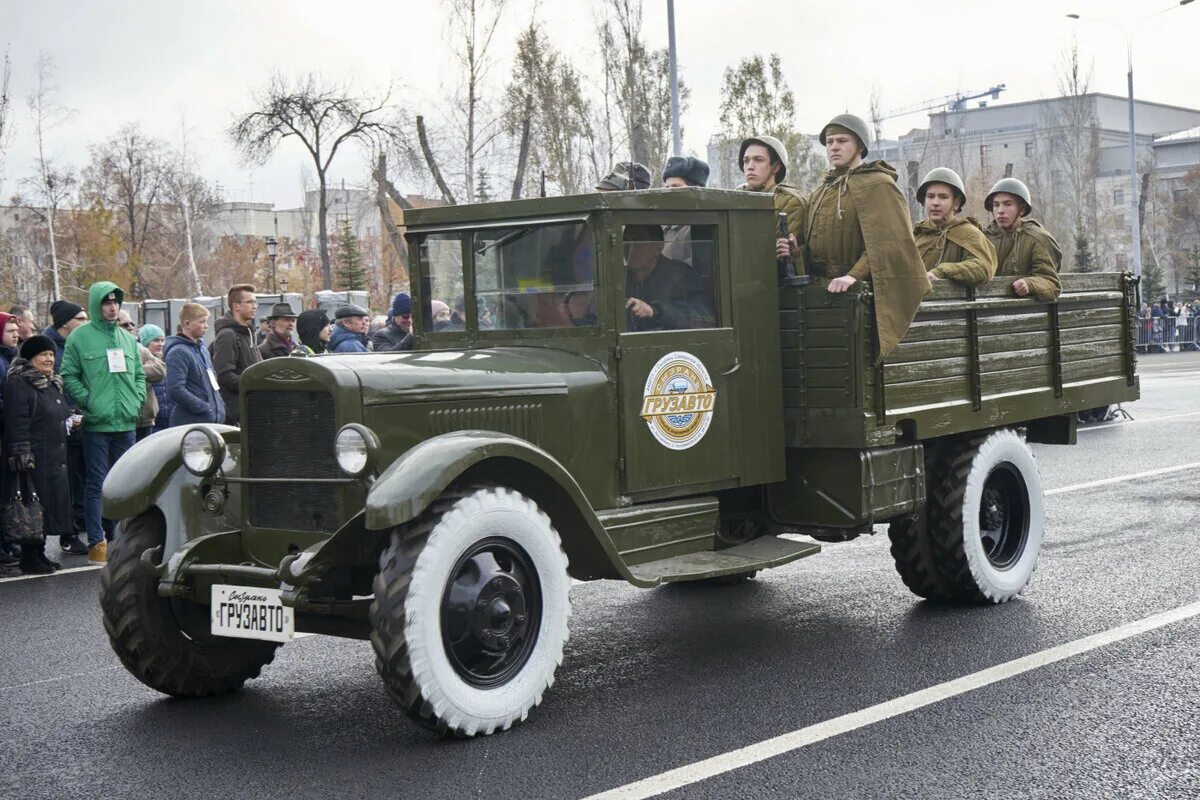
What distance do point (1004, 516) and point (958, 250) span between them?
150 cm

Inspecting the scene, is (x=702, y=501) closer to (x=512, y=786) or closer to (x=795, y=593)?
(x=795, y=593)

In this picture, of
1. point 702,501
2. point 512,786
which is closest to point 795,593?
point 702,501

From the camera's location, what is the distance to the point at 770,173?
24.0ft

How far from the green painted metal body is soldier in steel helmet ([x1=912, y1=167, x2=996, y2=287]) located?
6.4 inches

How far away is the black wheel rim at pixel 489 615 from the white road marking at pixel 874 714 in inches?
34.5

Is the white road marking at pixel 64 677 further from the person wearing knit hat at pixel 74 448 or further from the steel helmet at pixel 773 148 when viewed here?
the person wearing knit hat at pixel 74 448

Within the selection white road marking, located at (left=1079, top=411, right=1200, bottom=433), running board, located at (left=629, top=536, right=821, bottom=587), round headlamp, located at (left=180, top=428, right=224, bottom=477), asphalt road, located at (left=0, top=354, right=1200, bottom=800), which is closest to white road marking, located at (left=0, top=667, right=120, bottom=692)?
asphalt road, located at (left=0, top=354, right=1200, bottom=800)

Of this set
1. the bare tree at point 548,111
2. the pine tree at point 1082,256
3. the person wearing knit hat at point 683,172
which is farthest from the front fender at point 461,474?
the pine tree at point 1082,256

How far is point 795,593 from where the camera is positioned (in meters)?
7.67

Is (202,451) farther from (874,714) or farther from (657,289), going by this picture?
(874,714)

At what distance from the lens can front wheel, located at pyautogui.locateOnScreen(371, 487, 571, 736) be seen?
470 centimetres

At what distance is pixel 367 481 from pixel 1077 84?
57294 millimetres

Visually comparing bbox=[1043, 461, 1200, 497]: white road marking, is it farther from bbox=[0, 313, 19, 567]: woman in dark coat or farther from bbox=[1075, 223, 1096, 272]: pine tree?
bbox=[1075, 223, 1096, 272]: pine tree

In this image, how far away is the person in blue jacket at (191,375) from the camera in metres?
9.95
